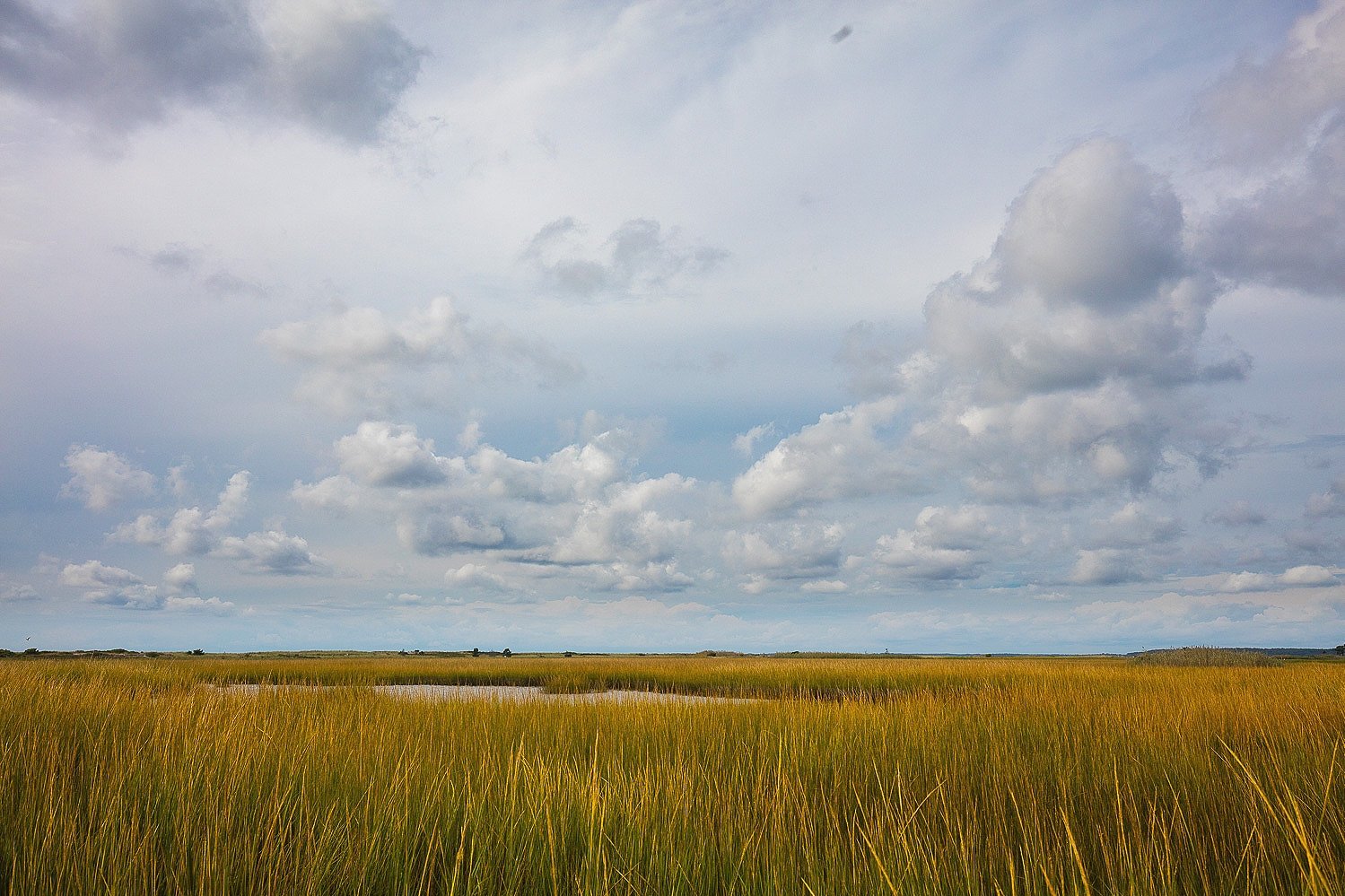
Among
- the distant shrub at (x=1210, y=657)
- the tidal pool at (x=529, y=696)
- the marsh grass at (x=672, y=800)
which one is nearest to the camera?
the marsh grass at (x=672, y=800)

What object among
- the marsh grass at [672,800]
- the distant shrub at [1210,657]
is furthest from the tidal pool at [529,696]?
the distant shrub at [1210,657]

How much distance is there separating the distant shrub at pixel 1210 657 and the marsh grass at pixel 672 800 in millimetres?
20637

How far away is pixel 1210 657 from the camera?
85.9 feet

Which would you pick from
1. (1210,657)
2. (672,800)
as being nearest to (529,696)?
(672,800)

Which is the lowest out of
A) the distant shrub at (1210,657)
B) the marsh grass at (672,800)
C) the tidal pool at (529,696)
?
the distant shrub at (1210,657)

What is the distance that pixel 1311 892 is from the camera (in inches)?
92.7

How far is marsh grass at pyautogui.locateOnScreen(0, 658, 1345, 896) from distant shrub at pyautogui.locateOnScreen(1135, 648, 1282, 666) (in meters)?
20.6

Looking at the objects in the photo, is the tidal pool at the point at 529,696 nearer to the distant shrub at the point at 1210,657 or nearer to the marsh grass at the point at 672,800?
the marsh grass at the point at 672,800

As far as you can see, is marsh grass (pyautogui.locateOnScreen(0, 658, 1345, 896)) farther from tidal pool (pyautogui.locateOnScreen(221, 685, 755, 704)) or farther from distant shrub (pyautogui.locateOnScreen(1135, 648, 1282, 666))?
distant shrub (pyautogui.locateOnScreen(1135, 648, 1282, 666))

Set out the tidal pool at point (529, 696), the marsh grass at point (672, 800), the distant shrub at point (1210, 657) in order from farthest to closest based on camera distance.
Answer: the distant shrub at point (1210, 657)
the tidal pool at point (529, 696)
the marsh grass at point (672, 800)

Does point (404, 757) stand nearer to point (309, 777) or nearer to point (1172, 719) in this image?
point (309, 777)

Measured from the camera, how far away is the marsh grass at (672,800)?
9.46ft

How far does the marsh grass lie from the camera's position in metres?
2.88

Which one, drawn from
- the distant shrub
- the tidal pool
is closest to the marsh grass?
the tidal pool
